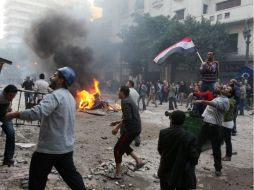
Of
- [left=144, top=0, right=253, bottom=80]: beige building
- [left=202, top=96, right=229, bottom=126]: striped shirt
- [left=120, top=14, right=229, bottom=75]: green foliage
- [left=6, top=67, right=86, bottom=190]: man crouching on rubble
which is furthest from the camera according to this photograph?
[left=120, top=14, right=229, bottom=75]: green foliage

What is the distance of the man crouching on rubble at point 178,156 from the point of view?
3.89m

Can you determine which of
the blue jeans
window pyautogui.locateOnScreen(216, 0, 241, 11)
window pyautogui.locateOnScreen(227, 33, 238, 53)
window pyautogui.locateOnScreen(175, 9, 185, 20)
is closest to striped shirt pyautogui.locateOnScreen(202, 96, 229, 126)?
the blue jeans

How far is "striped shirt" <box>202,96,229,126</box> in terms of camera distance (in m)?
6.29

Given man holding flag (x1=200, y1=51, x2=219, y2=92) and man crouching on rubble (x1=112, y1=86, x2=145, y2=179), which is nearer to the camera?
man crouching on rubble (x1=112, y1=86, x2=145, y2=179)

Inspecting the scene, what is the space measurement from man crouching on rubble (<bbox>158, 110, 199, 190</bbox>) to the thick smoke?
634 inches

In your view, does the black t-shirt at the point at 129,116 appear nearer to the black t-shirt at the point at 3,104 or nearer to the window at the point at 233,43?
the black t-shirt at the point at 3,104

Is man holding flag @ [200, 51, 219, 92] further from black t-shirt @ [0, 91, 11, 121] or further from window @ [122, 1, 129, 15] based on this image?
window @ [122, 1, 129, 15]

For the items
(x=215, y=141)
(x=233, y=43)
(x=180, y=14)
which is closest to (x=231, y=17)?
(x=233, y=43)

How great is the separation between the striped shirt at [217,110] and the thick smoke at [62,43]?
13.9m

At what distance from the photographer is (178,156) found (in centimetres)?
390

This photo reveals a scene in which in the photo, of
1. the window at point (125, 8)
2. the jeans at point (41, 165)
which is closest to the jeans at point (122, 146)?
the jeans at point (41, 165)

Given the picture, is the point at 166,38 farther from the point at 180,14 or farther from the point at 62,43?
the point at 62,43

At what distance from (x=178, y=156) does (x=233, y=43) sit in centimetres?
2576

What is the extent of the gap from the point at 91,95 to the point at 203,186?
1180 centimetres
